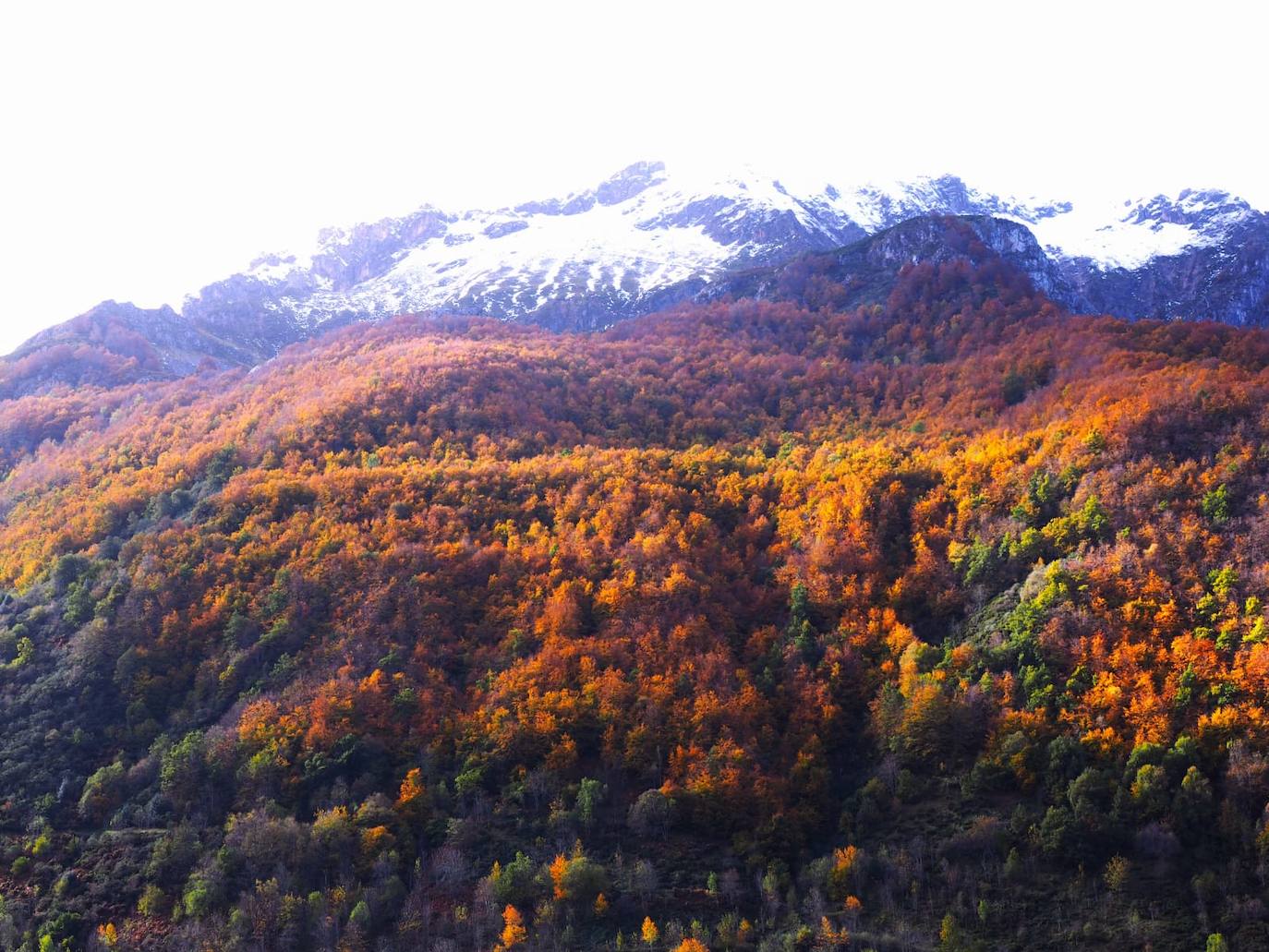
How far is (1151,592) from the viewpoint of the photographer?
6244 centimetres

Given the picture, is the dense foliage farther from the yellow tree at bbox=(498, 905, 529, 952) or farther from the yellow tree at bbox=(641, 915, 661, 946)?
the yellow tree at bbox=(641, 915, 661, 946)

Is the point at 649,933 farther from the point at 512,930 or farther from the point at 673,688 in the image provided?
the point at 673,688

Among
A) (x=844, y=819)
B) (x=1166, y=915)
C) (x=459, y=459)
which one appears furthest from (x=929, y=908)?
(x=459, y=459)

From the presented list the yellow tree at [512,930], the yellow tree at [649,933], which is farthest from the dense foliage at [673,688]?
the yellow tree at [649,933]

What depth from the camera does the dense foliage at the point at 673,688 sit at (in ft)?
173

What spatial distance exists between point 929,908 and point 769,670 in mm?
26141

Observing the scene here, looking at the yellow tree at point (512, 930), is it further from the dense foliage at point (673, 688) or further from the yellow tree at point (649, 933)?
the yellow tree at point (649, 933)

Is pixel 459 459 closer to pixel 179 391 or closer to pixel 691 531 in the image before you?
pixel 691 531

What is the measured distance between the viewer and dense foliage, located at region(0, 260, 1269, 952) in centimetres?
5278

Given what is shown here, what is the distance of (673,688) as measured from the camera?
70.6 metres

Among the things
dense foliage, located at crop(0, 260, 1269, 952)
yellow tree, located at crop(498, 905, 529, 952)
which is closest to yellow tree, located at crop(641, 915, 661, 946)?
dense foliage, located at crop(0, 260, 1269, 952)

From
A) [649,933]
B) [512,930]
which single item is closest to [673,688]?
[649,933]

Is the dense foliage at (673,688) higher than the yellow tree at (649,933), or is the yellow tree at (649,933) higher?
the dense foliage at (673,688)

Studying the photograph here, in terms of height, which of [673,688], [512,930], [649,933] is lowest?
[649,933]
